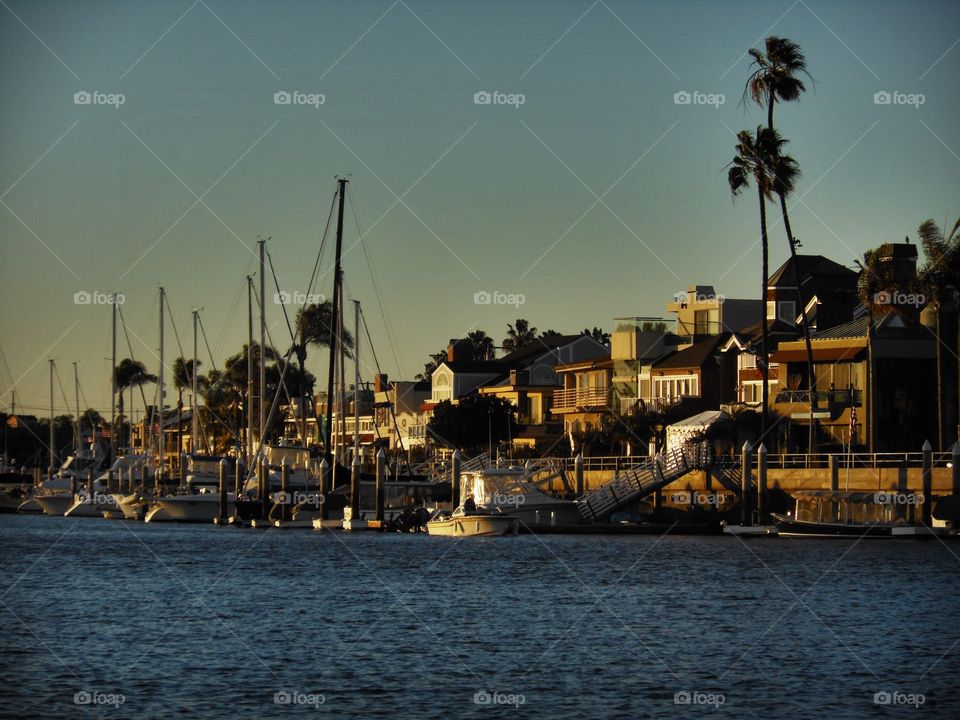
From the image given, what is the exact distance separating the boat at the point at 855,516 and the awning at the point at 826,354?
14.5 metres

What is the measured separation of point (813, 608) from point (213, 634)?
16536 mm

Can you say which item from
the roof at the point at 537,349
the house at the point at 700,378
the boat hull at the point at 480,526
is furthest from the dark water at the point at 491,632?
the roof at the point at 537,349

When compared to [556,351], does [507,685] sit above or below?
below

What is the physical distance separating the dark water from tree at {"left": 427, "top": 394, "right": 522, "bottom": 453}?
5505cm

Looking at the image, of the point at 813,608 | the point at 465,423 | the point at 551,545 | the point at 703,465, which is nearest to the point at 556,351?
the point at 465,423

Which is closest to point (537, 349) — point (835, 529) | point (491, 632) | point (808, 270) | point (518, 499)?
point (808, 270)

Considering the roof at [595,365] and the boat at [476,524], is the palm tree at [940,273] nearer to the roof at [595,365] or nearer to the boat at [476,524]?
the boat at [476,524]

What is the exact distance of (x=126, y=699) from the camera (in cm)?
2923

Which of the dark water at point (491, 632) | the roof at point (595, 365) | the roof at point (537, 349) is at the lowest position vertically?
the dark water at point (491, 632)

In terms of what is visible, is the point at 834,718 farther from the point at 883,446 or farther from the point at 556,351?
the point at 556,351

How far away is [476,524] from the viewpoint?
73.6 metres

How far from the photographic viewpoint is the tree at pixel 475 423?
122 meters

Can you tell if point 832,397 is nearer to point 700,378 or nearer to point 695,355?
point 700,378

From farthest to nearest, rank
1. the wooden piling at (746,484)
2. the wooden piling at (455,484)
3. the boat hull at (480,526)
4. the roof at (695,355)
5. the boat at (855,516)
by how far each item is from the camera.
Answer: the roof at (695,355), the wooden piling at (455,484), the boat hull at (480,526), the wooden piling at (746,484), the boat at (855,516)
